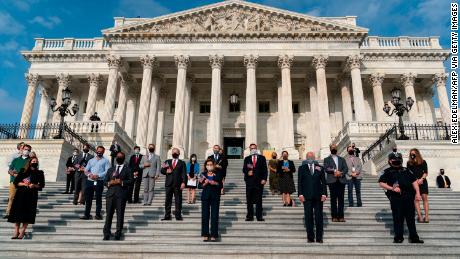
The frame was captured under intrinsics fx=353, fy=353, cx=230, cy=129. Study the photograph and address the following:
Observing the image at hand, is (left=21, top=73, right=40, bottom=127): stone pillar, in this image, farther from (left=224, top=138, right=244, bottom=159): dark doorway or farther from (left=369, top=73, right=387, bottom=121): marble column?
(left=369, top=73, right=387, bottom=121): marble column

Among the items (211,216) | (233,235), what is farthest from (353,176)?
(211,216)

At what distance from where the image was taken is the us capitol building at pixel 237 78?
1154 inches

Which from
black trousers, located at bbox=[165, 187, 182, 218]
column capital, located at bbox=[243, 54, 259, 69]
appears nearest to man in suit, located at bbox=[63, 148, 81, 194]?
black trousers, located at bbox=[165, 187, 182, 218]

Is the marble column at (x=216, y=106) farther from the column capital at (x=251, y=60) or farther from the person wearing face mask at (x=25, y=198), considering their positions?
the person wearing face mask at (x=25, y=198)

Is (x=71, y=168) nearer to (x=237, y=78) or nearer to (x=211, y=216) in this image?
(x=211, y=216)

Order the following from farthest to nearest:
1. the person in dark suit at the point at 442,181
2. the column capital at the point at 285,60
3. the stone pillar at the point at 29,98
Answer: the stone pillar at the point at 29,98 → the column capital at the point at 285,60 → the person in dark suit at the point at 442,181

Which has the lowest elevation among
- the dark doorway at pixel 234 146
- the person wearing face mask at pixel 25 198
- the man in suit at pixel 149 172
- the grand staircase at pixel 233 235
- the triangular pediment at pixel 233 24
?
the grand staircase at pixel 233 235

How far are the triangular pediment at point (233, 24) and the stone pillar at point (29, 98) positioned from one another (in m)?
10.2

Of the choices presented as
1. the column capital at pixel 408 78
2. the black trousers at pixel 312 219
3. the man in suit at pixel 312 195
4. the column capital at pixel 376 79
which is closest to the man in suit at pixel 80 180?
the man in suit at pixel 312 195

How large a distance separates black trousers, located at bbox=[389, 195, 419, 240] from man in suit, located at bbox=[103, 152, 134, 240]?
254 inches

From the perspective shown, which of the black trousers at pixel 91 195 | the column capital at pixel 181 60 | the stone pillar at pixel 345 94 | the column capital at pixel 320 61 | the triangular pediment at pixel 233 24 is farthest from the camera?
the stone pillar at pixel 345 94

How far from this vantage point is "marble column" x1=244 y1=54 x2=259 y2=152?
28.2 metres

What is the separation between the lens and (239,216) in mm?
10281

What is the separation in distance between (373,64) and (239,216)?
96.6ft
